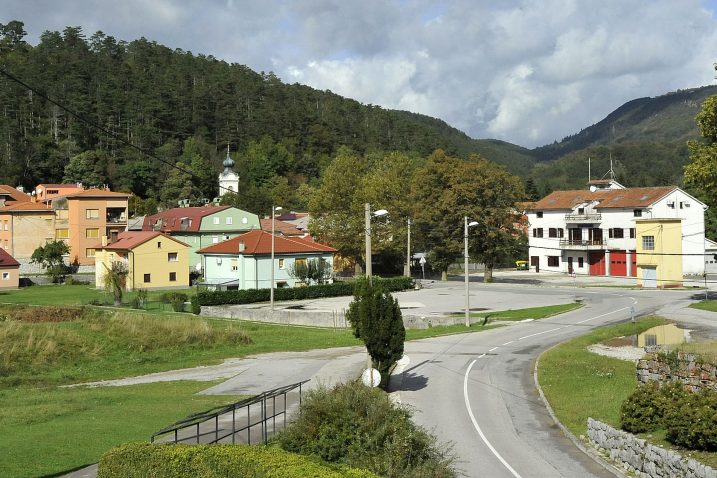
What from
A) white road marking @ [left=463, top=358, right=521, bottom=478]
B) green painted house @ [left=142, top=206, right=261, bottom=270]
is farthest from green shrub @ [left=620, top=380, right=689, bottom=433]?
green painted house @ [left=142, top=206, right=261, bottom=270]

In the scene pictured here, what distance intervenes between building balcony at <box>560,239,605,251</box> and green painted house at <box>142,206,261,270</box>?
3743 cm

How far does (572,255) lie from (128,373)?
6802 centimetres

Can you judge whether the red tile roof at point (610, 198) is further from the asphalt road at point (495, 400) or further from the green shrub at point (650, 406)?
the green shrub at point (650, 406)

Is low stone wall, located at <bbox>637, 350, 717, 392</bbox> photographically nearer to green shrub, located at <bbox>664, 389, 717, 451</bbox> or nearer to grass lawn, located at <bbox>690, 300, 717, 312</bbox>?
green shrub, located at <bbox>664, 389, 717, 451</bbox>

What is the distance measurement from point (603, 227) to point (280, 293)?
42779 mm

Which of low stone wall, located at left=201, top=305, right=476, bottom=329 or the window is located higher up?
the window

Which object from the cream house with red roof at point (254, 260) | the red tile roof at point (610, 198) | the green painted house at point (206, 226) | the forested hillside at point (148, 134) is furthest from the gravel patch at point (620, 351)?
the forested hillside at point (148, 134)

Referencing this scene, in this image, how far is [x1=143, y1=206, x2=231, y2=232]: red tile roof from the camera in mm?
90625

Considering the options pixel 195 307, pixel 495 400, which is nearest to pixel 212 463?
pixel 495 400

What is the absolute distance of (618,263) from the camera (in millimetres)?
85562

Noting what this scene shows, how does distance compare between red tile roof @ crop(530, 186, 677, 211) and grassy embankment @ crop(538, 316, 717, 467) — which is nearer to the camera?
grassy embankment @ crop(538, 316, 717, 467)

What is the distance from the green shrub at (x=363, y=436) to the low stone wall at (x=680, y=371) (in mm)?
6971

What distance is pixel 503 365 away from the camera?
3225cm

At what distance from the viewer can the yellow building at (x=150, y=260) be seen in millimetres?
74125
